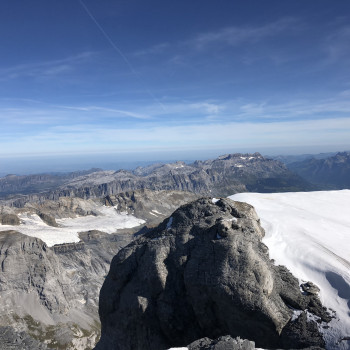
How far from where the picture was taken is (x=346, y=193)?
220 ft

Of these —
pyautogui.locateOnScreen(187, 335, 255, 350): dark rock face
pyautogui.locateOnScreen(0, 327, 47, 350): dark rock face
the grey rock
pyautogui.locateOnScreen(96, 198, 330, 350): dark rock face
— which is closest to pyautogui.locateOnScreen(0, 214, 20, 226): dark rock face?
pyautogui.locateOnScreen(0, 327, 47, 350): dark rock face

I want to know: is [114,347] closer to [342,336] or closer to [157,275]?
[157,275]

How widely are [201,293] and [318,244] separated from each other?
20305mm

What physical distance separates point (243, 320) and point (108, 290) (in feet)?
50.8

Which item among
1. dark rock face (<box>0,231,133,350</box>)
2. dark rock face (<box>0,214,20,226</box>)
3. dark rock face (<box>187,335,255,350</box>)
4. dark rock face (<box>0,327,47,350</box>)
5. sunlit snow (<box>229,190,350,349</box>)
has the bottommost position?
dark rock face (<box>0,231,133,350</box>)

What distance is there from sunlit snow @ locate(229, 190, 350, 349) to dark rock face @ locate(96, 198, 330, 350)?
1.80 meters

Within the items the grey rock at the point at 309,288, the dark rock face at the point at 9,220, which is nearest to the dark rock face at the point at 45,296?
the dark rock face at the point at 9,220

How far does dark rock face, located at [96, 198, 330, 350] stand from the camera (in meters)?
21.3

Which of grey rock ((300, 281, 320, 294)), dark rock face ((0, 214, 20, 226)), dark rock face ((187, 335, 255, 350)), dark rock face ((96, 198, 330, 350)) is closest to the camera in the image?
dark rock face ((187, 335, 255, 350))

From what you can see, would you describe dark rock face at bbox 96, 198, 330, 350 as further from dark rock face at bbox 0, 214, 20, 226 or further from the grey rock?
dark rock face at bbox 0, 214, 20, 226

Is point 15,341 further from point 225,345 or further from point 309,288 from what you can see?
point 309,288

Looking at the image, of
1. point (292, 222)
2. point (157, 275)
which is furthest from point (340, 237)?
point (157, 275)

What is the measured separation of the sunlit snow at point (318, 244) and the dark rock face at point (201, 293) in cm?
180

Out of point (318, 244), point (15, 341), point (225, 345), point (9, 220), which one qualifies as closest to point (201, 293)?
point (225, 345)
